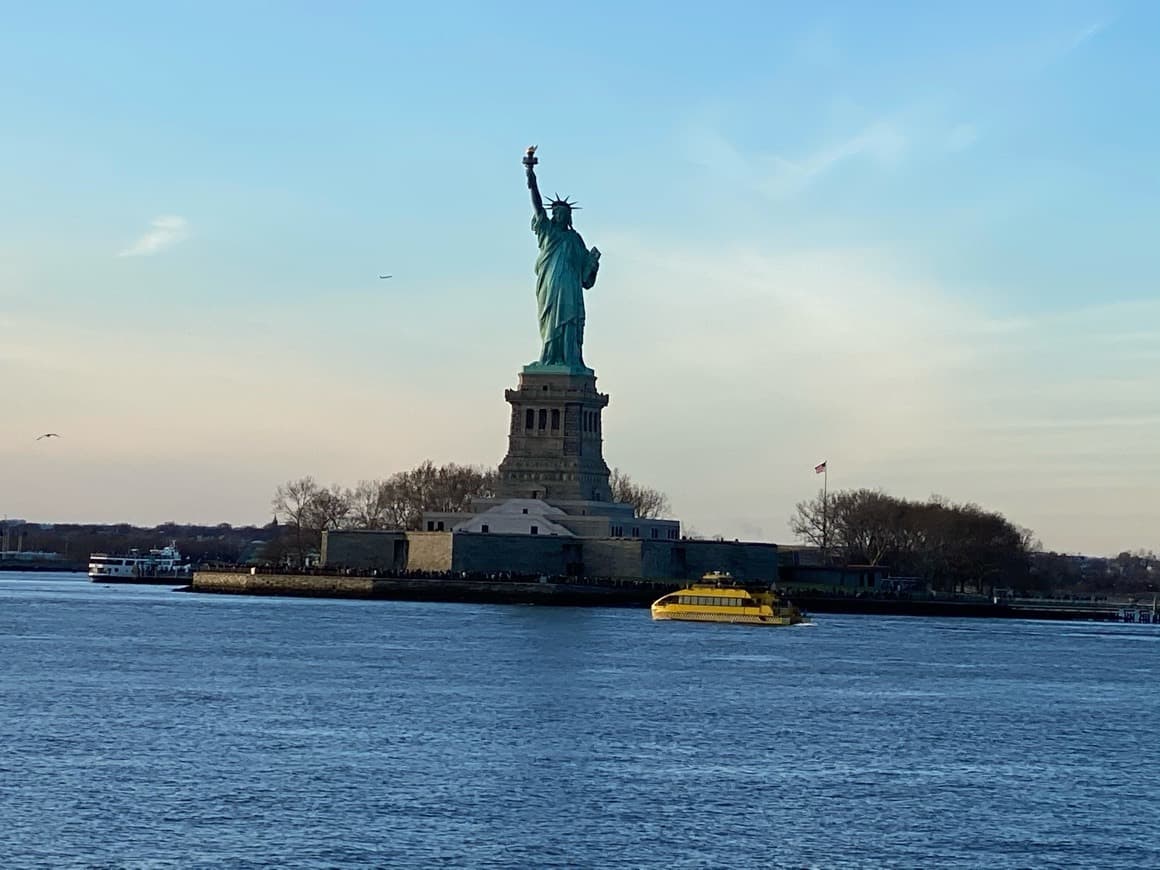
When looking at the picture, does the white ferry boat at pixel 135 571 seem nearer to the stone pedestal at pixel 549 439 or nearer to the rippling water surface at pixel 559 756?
the stone pedestal at pixel 549 439

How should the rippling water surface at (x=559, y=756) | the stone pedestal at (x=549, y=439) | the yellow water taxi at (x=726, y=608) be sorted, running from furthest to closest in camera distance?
the stone pedestal at (x=549, y=439) < the yellow water taxi at (x=726, y=608) < the rippling water surface at (x=559, y=756)

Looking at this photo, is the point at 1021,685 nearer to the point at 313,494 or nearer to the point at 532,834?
the point at 532,834

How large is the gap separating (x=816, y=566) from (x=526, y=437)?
23.4m

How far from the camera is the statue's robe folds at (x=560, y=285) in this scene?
383 feet

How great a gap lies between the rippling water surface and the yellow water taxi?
764 inches

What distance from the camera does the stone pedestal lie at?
378ft

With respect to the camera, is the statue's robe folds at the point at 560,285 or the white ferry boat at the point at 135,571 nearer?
the statue's robe folds at the point at 560,285

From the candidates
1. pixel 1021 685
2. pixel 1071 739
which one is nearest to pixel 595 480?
pixel 1021 685

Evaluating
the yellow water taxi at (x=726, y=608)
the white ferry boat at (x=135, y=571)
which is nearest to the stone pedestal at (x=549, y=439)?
the yellow water taxi at (x=726, y=608)

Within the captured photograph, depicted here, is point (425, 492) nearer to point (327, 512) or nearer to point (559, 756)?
point (327, 512)

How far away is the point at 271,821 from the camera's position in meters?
34.8

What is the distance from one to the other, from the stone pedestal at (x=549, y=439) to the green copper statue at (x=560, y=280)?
1155 millimetres

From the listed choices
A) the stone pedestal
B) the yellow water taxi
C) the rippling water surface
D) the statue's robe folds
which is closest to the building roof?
the stone pedestal

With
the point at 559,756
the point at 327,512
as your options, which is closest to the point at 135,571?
the point at 327,512
